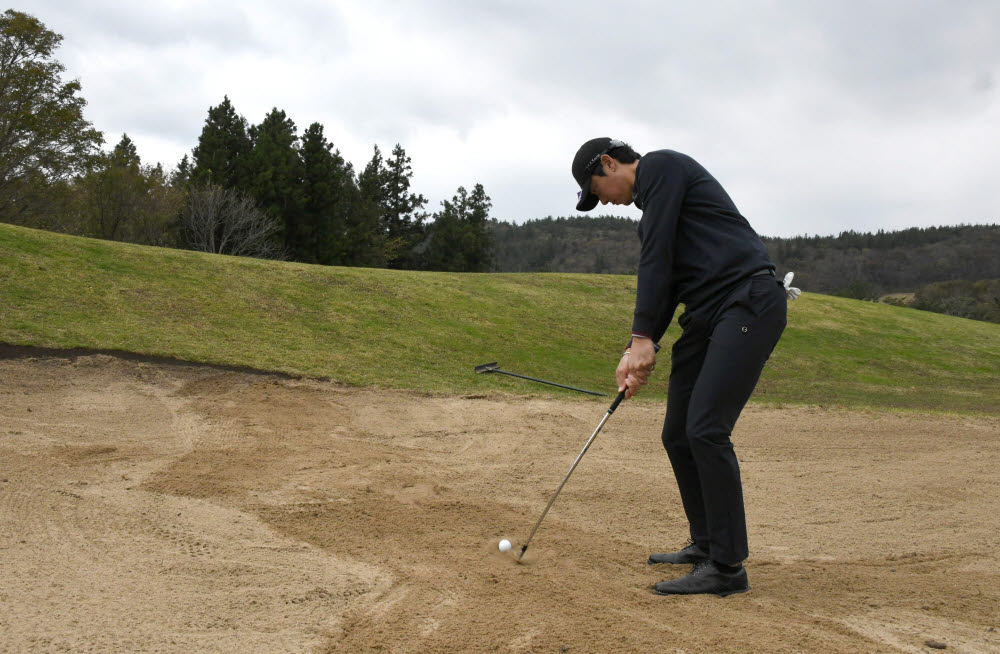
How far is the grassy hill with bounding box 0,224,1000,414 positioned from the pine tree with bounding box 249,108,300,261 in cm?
2608

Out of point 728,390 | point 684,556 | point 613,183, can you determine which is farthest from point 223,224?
point 728,390

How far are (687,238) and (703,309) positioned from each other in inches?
14.8

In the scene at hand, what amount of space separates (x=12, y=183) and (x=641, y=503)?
3744 cm

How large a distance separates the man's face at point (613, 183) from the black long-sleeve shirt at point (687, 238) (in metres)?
0.13

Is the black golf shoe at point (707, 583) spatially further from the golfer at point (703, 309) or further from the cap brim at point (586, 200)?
the cap brim at point (586, 200)

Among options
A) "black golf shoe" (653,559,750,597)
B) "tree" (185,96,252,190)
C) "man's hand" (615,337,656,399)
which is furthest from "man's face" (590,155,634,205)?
"tree" (185,96,252,190)

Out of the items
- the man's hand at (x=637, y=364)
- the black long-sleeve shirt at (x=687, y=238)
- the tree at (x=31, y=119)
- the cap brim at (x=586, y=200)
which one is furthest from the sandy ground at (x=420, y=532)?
the tree at (x=31, y=119)

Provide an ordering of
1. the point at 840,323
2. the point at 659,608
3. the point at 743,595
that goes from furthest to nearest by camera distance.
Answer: the point at 840,323, the point at 743,595, the point at 659,608

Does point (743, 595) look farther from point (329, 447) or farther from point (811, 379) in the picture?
point (811, 379)

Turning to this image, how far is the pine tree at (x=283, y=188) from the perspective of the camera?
44.9m

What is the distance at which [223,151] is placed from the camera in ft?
155

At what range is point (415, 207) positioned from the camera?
6294 cm

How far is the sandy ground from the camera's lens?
3.19 metres

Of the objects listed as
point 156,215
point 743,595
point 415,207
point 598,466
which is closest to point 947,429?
point 598,466
